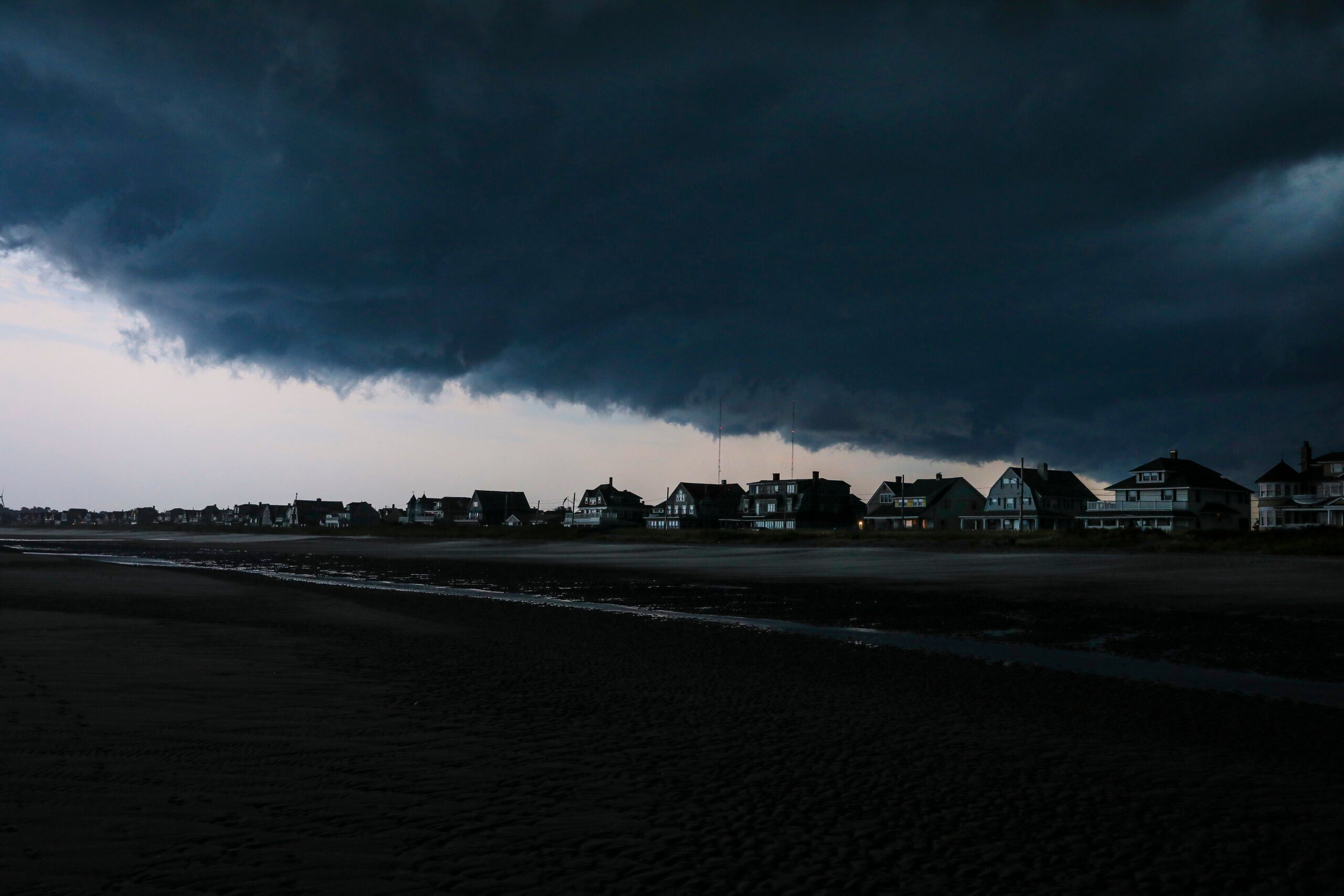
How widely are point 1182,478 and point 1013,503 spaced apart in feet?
54.3

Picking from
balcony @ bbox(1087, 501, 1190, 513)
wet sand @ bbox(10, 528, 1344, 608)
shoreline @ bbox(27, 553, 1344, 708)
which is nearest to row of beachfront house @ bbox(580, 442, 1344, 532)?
balcony @ bbox(1087, 501, 1190, 513)

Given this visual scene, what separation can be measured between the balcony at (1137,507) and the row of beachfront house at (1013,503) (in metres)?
0.09

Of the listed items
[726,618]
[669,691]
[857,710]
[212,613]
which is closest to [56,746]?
[669,691]

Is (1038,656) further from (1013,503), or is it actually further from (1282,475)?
(1282,475)

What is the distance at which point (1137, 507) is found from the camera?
9269 centimetres

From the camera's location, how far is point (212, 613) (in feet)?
66.6

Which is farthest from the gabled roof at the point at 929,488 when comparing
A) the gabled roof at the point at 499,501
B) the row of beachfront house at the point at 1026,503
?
the gabled roof at the point at 499,501

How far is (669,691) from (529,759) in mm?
4033

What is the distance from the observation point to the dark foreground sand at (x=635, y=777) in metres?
5.35

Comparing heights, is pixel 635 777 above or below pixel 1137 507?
below

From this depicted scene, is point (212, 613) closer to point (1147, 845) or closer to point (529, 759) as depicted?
point (529, 759)

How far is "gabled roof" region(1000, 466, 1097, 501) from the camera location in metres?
98.9

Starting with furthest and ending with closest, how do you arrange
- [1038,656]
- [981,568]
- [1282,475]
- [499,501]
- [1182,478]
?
[499,501]
[1282,475]
[1182,478]
[981,568]
[1038,656]

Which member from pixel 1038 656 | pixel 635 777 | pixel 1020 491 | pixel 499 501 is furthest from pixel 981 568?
pixel 499 501
